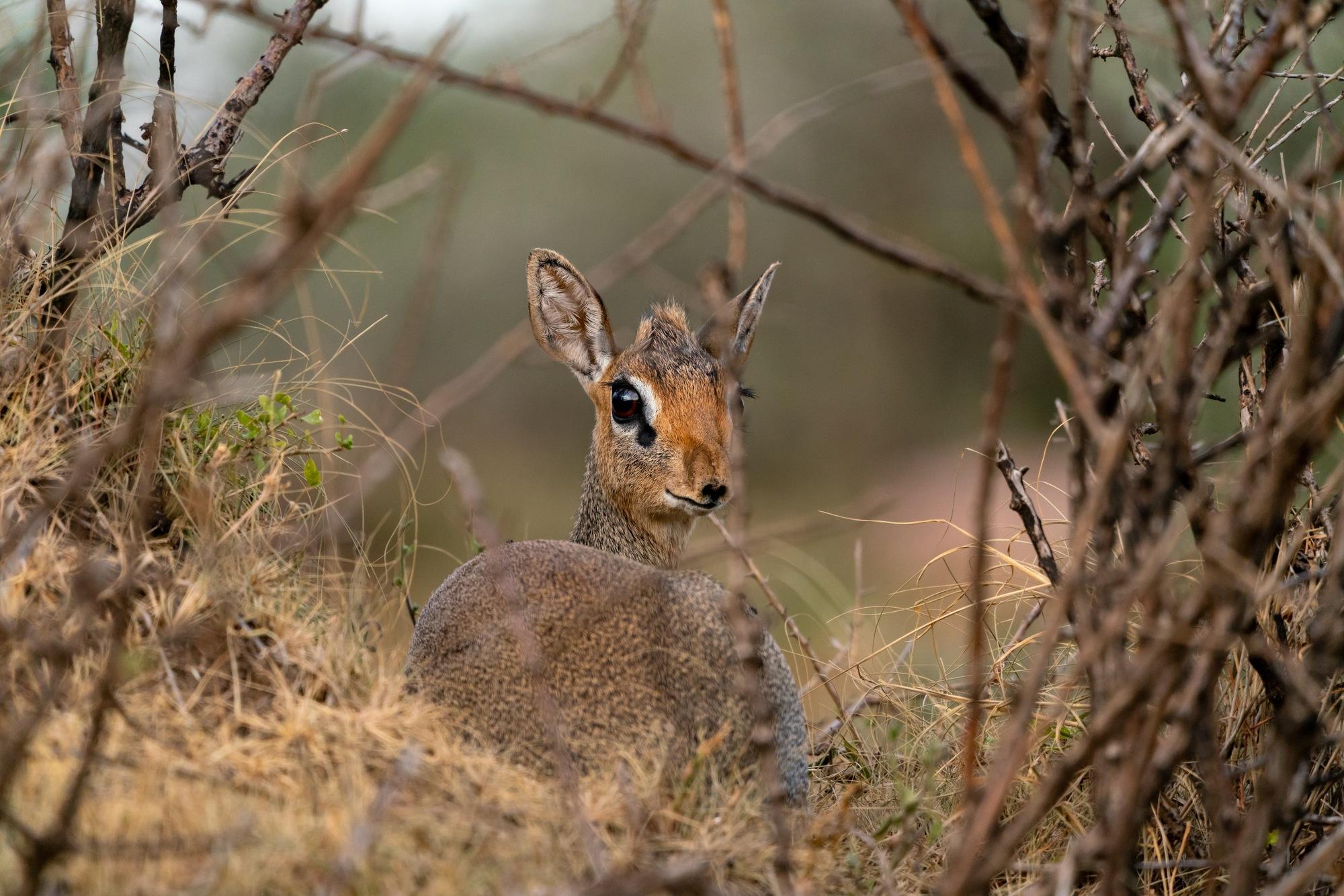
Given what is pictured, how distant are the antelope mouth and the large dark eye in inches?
14.3

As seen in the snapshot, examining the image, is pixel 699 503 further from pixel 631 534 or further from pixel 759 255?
pixel 759 255

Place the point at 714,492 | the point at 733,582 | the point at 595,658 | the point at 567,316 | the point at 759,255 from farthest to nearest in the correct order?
1. the point at 759,255
2. the point at 567,316
3. the point at 714,492
4. the point at 595,658
5. the point at 733,582

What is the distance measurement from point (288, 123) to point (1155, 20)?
7841mm

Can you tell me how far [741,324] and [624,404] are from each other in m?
0.59

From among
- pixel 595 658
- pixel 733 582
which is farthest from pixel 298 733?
pixel 733 582

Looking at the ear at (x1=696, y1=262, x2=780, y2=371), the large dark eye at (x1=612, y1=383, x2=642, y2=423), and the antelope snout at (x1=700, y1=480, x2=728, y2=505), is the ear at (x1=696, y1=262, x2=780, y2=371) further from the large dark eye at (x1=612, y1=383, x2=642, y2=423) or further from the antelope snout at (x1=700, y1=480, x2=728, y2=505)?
the antelope snout at (x1=700, y1=480, x2=728, y2=505)

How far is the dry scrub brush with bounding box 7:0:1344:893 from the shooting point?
199 cm

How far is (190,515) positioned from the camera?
11.2 feet

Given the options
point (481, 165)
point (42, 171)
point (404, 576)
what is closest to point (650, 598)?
point (404, 576)

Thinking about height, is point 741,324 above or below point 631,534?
above

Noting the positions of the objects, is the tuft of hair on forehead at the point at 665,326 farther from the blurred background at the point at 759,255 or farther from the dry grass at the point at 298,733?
the blurred background at the point at 759,255

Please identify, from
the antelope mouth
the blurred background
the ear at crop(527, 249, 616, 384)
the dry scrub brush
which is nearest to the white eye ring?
the ear at crop(527, 249, 616, 384)

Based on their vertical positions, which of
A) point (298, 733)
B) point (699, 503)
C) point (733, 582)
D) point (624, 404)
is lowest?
point (298, 733)

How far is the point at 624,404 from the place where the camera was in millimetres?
4441
